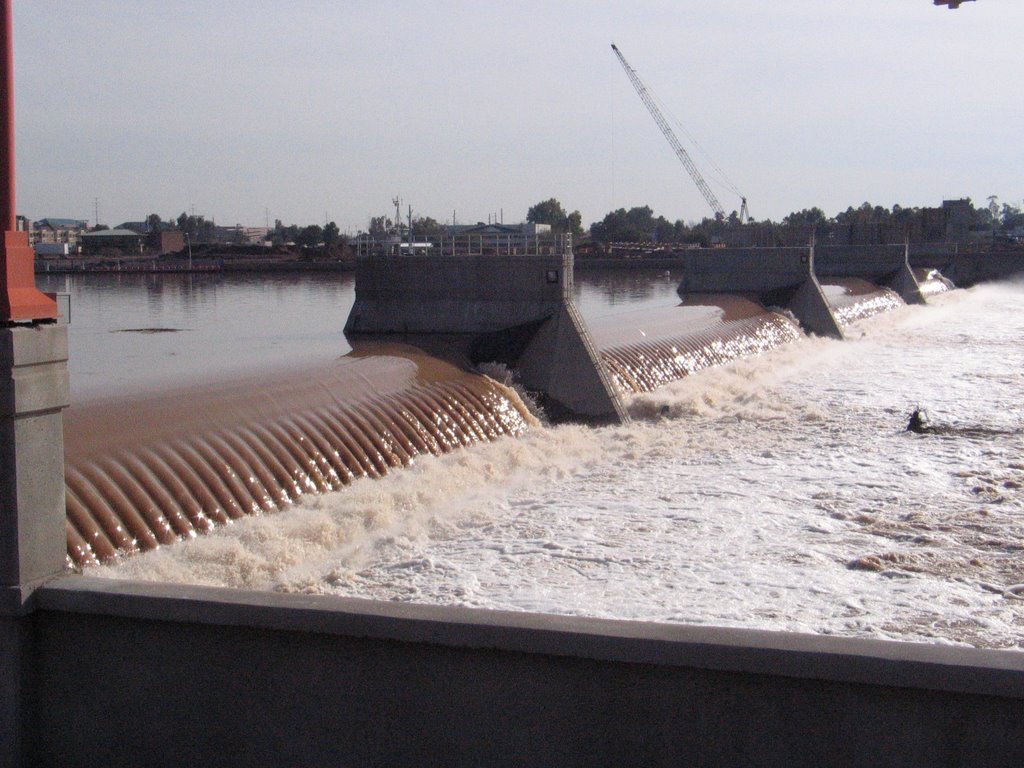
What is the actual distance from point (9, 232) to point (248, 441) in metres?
6.31

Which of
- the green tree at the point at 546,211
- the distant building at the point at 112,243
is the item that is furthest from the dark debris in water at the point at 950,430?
the green tree at the point at 546,211

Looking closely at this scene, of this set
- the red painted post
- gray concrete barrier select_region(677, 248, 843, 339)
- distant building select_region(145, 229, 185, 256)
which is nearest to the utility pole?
the red painted post

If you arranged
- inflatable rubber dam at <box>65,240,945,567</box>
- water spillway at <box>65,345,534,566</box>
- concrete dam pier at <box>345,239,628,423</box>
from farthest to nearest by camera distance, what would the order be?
concrete dam pier at <box>345,239,628,423</box>, inflatable rubber dam at <box>65,240,945,567</box>, water spillway at <box>65,345,534,566</box>

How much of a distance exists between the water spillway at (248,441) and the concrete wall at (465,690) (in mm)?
3212

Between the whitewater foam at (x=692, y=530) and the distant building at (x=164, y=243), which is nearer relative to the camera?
the whitewater foam at (x=692, y=530)

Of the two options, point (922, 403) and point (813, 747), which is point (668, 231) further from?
point (813, 747)

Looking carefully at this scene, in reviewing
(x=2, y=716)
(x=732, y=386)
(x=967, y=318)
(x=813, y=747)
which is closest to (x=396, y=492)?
(x=2, y=716)

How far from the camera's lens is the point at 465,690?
483 centimetres

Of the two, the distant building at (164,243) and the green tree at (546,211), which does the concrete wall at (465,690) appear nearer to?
the distant building at (164,243)

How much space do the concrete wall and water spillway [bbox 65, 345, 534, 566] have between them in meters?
3.21

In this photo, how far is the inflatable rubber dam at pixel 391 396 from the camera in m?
9.61

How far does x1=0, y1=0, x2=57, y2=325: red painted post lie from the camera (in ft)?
16.6

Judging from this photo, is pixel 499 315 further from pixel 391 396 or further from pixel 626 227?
pixel 626 227

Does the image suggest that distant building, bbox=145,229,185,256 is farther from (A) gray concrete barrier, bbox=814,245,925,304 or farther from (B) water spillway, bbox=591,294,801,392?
(B) water spillway, bbox=591,294,801,392
